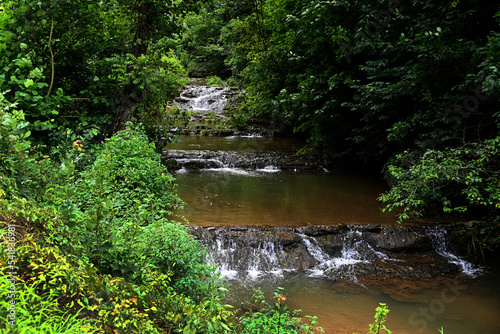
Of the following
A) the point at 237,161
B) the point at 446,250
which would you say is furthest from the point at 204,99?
the point at 446,250

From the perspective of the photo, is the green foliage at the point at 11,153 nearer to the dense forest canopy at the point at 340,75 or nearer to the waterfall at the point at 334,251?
the dense forest canopy at the point at 340,75

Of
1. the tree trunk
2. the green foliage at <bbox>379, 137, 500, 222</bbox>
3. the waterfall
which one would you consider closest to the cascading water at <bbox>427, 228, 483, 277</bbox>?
the waterfall

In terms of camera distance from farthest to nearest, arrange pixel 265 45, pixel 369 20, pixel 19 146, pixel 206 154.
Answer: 1. pixel 265 45
2. pixel 206 154
3. pixel 369 20
4. pixel 19 146

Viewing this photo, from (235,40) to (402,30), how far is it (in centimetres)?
1031

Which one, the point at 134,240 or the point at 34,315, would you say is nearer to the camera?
the point at 34,315

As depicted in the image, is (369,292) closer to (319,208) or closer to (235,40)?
(319,208)

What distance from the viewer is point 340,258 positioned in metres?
6.42

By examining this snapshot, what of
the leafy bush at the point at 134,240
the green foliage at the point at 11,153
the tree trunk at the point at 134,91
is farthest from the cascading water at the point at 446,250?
the green foliage at the point at 11,153

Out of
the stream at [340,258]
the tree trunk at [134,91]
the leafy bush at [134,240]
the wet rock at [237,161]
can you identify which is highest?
the tree trunk at [134,91]

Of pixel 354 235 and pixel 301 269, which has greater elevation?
pixel 354 235

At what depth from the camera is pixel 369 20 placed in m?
8.65

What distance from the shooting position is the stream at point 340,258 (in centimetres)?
482

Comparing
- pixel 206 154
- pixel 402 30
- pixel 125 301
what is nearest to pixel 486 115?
pixel 402 30

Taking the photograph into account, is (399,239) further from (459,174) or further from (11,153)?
(11,153)
